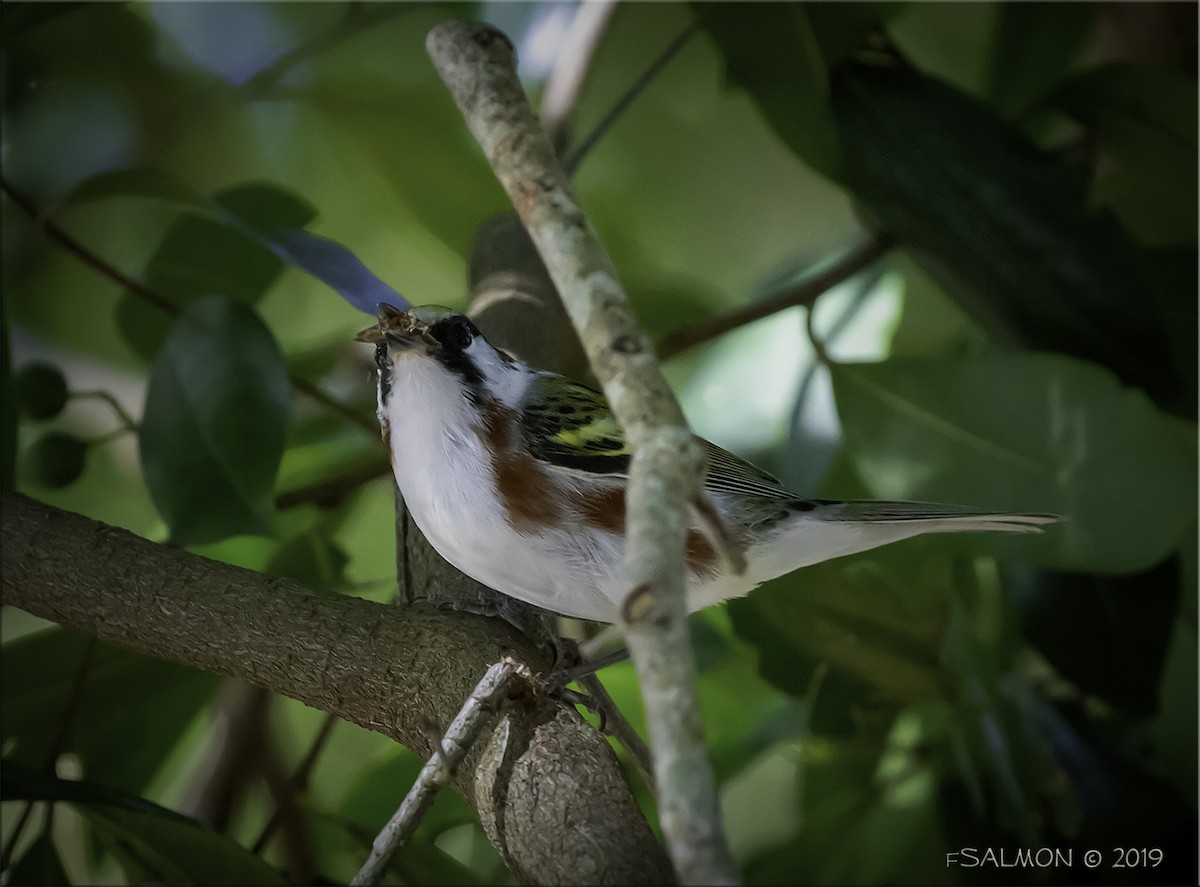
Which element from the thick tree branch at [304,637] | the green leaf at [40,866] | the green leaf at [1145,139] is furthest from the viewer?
the green leaf at [1145,139]

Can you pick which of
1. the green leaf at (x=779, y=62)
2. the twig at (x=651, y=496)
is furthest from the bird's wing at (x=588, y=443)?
the green leaf at (x=779, y=62)

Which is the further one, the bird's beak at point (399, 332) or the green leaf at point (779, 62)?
the green leaf at point (779, 62)

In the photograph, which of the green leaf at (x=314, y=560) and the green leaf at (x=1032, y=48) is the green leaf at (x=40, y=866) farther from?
the green leaf at (x=1032, y=48)

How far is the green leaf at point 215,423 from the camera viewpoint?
95cm

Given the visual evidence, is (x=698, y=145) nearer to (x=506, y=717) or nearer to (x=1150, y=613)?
(x=1150, y=613)

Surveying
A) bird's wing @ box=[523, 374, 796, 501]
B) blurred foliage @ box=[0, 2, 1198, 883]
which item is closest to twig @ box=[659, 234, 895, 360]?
blurred foliage @ box=[0, 2, 1198, 883]

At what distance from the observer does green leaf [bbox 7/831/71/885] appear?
900mm

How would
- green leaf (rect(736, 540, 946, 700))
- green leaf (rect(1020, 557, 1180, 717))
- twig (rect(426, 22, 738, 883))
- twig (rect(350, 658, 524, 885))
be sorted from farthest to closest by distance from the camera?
1. green leaf (rect(1020, 557, 1180, 717))
2. green leaf (rect(736, 540, 946, 700))
3. twig (rect(350, 658, 524, 885))
4. twig (rect(426, 22, 738, 883))

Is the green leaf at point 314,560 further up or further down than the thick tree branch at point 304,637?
further up

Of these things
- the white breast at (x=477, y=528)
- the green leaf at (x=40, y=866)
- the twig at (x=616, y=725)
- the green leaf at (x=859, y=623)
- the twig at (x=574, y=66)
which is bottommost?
A: the green leaf at (x=40, y=866)

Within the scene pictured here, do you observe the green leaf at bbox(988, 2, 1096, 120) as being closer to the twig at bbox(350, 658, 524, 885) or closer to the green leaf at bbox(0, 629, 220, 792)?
the twig at bbox(350, 658, 524, 885)

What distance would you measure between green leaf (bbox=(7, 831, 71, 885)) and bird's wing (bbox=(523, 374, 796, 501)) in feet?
1.89

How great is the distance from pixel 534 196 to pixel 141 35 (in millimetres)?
961

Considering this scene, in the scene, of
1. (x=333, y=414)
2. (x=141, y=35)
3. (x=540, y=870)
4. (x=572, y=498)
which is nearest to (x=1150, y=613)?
(x=572, y=498)
